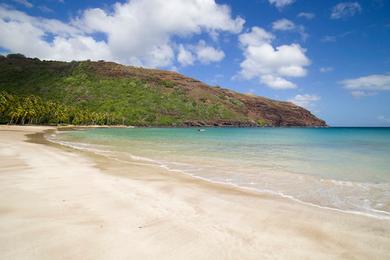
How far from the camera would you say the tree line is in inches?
3415

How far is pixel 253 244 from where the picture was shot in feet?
18.1

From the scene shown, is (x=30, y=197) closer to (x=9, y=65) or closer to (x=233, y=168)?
(x=233, y=168)

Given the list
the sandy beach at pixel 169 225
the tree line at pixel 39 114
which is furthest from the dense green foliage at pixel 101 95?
the sandy beach at pixel 169 225

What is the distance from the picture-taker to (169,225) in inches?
252

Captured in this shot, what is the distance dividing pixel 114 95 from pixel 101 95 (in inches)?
271

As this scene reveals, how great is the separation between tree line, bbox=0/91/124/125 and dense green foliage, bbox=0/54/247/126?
0.50 meters

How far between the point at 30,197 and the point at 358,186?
485 inches

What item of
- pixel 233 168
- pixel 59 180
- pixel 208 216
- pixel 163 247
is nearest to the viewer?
pixel 163 247

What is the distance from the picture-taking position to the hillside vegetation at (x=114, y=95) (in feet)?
456

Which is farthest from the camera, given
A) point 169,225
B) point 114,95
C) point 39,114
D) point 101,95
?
point 114,95

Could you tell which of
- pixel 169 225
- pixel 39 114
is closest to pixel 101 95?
pixel 39 114

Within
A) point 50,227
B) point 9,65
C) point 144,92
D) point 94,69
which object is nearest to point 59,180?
point 50,227

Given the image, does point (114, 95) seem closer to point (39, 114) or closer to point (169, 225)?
point (39, 114)

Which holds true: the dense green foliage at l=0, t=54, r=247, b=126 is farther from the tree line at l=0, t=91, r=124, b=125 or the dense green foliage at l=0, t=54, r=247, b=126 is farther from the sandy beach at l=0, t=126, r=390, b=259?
the sandy beach at l=0, t=126, r=390, b=259
